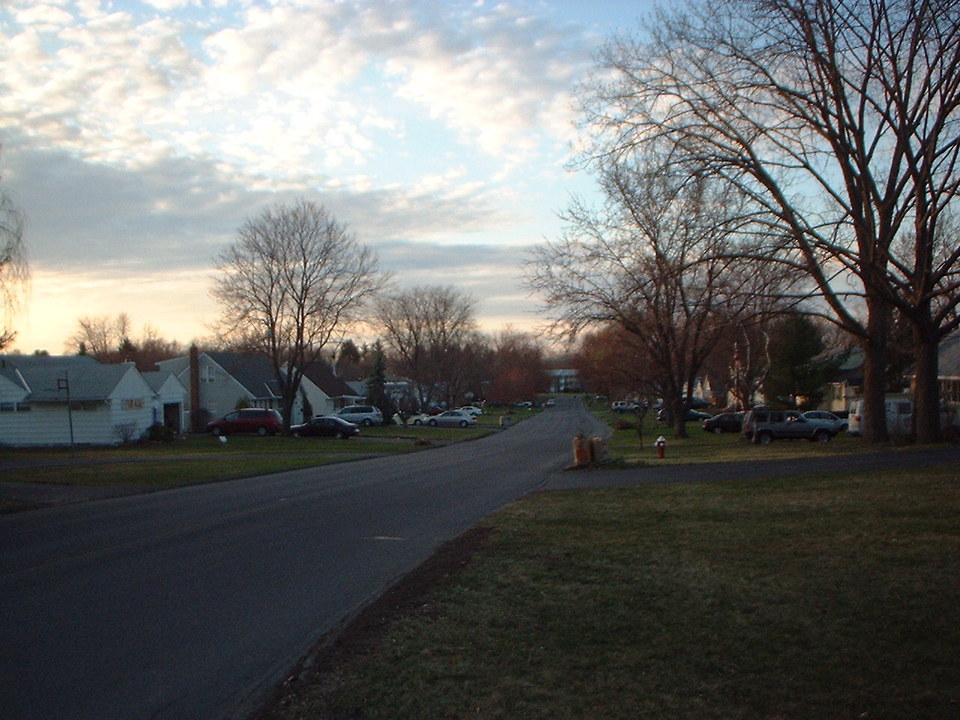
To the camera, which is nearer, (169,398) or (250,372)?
(169,398)

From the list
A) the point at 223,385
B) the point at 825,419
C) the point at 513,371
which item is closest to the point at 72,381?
the point at 223,385

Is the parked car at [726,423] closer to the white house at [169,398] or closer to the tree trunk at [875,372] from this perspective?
the tree trunk at [875,372]

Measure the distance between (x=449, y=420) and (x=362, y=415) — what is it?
7347 millimetres

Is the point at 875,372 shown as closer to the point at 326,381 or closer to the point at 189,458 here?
the point at 189,458

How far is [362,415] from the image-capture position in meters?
72.9

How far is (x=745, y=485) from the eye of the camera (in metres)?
18.6

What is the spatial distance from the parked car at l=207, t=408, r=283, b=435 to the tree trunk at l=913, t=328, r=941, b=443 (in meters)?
40.1

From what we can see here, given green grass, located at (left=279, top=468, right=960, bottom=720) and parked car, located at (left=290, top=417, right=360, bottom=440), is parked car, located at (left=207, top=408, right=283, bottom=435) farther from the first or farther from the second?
green grass, located at (left=279, top=468, right=960, bottom=720)

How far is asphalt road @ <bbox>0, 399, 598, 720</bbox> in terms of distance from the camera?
6520 mm

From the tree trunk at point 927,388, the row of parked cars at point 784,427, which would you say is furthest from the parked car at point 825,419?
the tree trunk at point 927,388

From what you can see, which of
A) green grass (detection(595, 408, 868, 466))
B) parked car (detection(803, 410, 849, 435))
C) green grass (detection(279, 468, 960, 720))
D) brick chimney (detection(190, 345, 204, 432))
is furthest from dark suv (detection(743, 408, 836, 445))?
brick chimney (detection(190, 345, 204, 432))

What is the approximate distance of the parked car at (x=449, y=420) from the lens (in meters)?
74.9

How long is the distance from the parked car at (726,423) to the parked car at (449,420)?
25.2m

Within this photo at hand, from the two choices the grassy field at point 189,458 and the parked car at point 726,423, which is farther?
the parked car at point 726,423
